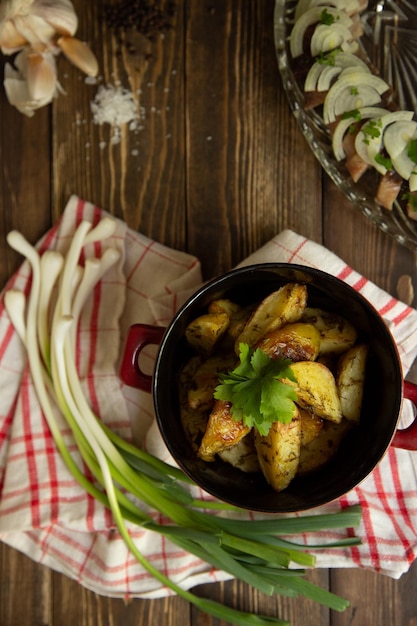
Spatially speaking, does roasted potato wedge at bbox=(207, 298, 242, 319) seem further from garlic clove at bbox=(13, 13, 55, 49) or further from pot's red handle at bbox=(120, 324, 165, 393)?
garlic clove at bbox=(13, 13, 55, 49)

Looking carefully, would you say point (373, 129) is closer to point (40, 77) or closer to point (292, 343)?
point (292, 343)

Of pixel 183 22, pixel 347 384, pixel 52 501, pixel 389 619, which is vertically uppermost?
pixel 183 22

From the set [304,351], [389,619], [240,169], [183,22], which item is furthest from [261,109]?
[389,619]

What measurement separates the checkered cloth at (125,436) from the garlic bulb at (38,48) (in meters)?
0.25

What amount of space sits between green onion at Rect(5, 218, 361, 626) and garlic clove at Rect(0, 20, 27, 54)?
1.28ft

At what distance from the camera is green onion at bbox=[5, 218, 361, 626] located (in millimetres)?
1349

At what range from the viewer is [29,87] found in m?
1.50

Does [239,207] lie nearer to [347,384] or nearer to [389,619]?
[347,384]

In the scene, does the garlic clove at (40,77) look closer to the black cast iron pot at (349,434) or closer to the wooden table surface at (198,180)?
the wooden table surface at (198,180)

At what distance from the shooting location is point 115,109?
5.08 ft

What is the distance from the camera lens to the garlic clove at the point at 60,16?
1.44 m

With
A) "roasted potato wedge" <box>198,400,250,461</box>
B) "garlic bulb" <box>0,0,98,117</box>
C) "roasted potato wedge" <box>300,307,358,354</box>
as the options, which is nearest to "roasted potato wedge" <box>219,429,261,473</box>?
"roasted potato wedge" <box>198,400,250,461</box>

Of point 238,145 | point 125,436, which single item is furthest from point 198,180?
point 125,436

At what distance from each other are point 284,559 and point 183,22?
1.13 metres
